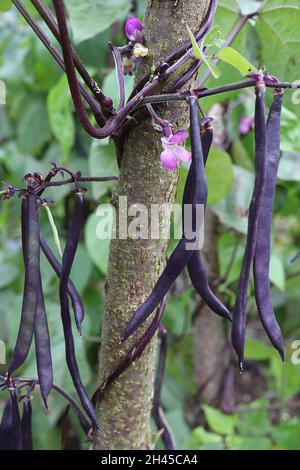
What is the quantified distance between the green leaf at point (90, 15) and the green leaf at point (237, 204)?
0.31 metres

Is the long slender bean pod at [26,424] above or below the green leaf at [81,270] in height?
below

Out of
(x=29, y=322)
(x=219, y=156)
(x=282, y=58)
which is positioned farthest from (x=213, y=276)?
(x=29, y=322)

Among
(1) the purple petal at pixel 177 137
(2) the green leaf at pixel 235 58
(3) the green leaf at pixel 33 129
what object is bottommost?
(1) the purple petal at pixel 177 137

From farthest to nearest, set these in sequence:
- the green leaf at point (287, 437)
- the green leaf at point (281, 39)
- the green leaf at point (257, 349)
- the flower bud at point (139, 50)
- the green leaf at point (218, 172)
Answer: the green leaf at point (257, 349)
the green leaf at point (287, 437)
the green leaf at point (218, 172)
the green leaf at point (281, 39)
the flower bud at point (139, 50)

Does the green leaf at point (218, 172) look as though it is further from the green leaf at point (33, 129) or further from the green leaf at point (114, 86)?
the green leaf at point (33, 129)

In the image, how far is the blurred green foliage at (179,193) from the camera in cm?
68

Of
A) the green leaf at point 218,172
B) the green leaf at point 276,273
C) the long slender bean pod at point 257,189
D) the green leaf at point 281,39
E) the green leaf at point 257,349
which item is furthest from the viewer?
the green leaf at point 257,349

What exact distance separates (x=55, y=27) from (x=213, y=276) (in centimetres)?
71

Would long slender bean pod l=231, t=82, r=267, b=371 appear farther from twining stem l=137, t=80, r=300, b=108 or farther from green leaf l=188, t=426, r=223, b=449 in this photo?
green leaf l=188, t=426, r=223, b=449

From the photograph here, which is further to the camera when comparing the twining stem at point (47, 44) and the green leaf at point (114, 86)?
the green leaf at point (114, 86)

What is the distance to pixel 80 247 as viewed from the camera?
3.53 feet

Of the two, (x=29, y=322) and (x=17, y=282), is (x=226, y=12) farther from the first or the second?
(x=17, y=282)

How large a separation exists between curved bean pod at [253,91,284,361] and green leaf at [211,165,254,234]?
0.48 metres

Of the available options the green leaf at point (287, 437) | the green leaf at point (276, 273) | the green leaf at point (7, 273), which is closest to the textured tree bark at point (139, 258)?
the green leaf at point (276, 273)
